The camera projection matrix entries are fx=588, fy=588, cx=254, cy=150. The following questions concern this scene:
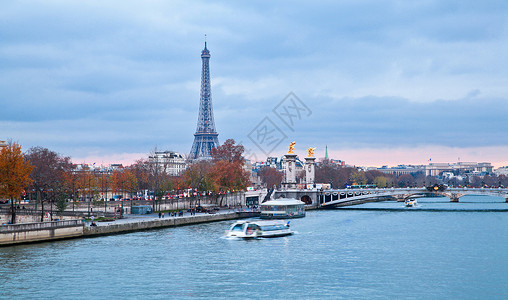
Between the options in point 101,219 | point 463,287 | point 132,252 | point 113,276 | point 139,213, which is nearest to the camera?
point 463,287

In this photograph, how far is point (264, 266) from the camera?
113ft

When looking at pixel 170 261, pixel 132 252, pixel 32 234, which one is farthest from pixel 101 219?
pixel 170 261

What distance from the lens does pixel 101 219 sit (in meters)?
53.3

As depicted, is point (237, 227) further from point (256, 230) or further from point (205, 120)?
point (205, 120)

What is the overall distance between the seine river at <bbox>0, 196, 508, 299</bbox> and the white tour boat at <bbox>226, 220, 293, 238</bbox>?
1393mm

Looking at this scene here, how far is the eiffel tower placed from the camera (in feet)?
534

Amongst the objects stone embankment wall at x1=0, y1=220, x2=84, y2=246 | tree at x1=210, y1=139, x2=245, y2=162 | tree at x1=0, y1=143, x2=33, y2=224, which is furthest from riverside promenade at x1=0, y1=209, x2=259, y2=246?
tree at x1=210, y1=139, x2=245, y2=162

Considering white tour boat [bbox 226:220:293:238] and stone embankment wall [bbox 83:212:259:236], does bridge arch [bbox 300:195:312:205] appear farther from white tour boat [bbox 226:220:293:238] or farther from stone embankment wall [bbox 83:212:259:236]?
white tour boat [bbox 226:220:293:238]

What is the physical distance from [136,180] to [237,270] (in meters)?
62.2

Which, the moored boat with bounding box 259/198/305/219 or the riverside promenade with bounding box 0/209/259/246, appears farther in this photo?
the moored boat with bounding box 259/198/305/219

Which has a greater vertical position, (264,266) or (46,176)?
(46,176)

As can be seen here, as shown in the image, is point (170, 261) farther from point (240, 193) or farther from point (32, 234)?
point (240, 193)

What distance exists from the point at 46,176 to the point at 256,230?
28.4m

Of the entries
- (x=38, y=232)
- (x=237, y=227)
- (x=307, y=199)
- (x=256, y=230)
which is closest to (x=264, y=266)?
(x=237, y=227)
